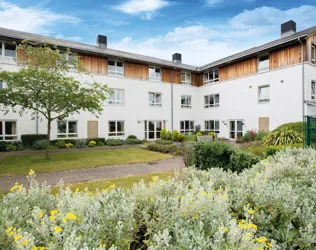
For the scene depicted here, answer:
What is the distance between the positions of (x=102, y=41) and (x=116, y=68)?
532 centimetres

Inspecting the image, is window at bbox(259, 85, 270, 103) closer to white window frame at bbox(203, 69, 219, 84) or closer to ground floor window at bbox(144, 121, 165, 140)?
white window frame at bbox(203, 69, 219, 84)

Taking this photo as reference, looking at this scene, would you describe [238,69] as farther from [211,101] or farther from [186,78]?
[186,78]

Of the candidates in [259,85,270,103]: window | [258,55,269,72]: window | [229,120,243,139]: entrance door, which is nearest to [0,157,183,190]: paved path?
[229,120,243,139]: entrance door

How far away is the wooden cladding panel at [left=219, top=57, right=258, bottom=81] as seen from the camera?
822 inches

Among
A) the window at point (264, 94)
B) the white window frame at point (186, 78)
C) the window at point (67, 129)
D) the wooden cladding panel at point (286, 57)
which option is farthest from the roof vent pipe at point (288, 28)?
the window at point (67, 129)

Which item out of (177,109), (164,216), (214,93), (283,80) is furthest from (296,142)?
(164,216)

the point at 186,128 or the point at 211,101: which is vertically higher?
the point at 211,101

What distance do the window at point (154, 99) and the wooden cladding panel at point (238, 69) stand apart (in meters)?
8.09

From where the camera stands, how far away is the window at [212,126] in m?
24.9

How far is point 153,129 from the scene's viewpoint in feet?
79.8

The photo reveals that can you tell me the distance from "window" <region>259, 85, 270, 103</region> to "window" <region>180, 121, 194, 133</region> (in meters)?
9.33

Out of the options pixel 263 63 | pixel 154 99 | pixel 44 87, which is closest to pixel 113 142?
pixel 154 99

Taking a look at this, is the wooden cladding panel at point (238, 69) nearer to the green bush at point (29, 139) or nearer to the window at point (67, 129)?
the window at point (67, 129)

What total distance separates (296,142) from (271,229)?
50.2 ft
